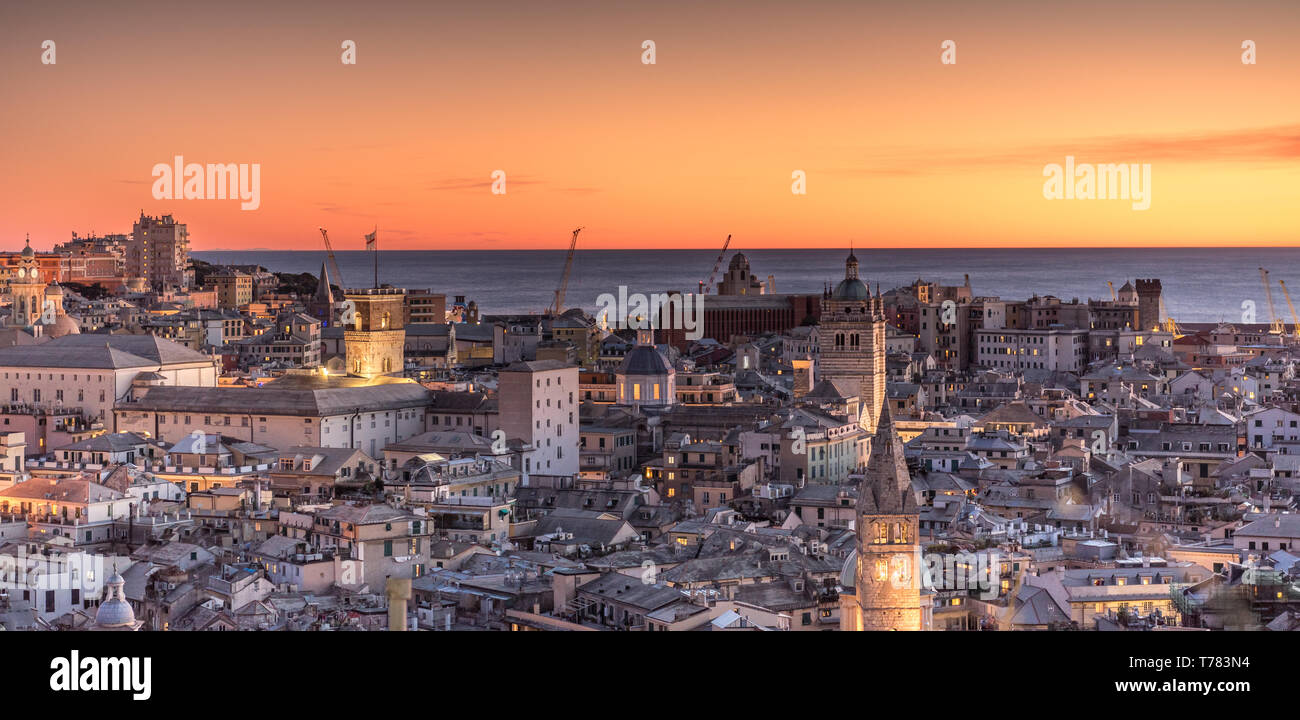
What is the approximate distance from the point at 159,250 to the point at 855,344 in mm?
34566

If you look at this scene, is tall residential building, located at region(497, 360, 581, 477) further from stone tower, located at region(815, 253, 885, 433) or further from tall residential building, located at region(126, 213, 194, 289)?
tall residential building, located at region(126, 213, 194, 289)

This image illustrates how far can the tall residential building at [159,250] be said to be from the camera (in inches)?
2208

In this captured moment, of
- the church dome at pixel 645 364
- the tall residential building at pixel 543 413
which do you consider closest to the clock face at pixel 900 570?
the tall residential building at pixel 543 413

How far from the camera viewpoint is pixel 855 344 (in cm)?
2800

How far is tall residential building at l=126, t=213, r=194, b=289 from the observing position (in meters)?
56.1

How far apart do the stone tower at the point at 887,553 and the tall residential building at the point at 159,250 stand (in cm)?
4530

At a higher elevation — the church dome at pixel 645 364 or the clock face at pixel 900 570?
the church dome at pixel 645 364

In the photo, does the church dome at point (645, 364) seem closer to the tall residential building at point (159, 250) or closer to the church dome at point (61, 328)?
the church dome at point (61, 328)

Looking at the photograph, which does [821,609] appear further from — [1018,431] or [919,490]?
[1018,431]

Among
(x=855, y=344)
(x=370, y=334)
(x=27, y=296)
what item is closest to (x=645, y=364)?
(x=855, y=344)

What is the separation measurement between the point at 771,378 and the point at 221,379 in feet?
34.5

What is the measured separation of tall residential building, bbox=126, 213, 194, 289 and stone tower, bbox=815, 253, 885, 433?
3192 centimetres
